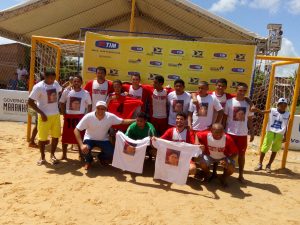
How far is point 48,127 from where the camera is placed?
258 inches

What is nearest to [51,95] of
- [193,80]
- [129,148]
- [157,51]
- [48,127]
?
[48,127]

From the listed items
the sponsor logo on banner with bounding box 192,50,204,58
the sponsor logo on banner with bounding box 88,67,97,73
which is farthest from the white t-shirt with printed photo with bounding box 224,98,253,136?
the sponsor logo on banner with bounding box 88,67,97,73

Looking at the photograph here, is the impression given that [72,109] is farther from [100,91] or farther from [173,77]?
[173,77]

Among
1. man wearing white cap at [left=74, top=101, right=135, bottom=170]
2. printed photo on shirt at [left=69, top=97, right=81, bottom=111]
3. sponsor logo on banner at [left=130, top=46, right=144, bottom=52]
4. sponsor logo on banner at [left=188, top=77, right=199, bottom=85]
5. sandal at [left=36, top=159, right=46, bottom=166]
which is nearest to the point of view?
man wearing white cap at [left=74, top=101, right=135, bottom=170]

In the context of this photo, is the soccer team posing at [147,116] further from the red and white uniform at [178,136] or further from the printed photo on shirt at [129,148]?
the printed photo on shirt at [129,148]

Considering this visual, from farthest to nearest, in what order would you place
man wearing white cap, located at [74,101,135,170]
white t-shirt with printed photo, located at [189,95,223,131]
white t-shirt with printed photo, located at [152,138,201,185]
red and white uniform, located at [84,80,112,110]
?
red and white uniform, located at [84,80,112,110] < white t-shirt with printed photo, located at [189,95,223,131] < man wearing white cap, located at [74,101,135,170] < white t-shirt with printed photo, located at [152,138,201,185]

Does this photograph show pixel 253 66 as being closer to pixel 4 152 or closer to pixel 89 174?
pixel 89 174

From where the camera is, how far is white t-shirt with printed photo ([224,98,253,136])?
250 inches

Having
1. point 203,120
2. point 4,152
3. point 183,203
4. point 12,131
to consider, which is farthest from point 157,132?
point 12,131

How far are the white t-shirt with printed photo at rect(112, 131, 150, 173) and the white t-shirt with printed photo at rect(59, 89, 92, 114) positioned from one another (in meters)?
1.09

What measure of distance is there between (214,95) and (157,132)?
136 cm

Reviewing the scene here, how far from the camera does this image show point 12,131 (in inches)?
378

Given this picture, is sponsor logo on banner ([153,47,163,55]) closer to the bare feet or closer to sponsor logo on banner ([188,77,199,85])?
sponsor logo on banner ([188,77,199,85])

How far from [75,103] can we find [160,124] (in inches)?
68.8
